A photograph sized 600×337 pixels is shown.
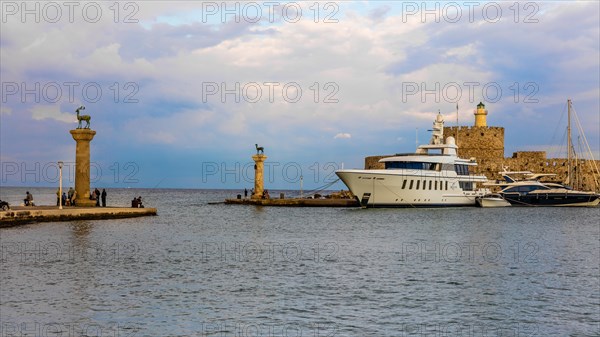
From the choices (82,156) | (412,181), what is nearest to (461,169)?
(412,181)

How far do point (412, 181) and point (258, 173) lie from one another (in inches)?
656

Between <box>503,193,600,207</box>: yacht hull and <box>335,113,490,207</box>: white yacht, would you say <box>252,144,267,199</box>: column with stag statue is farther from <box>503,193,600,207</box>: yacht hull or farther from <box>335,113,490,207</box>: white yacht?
<box>503,193,600,207</box>: yacht hull

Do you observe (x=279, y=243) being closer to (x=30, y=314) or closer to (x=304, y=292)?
(x=304, y=292)

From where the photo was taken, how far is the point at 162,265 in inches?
963

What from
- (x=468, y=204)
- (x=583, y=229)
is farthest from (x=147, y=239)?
(x=468, y=204)

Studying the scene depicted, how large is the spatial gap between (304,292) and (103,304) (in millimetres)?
5671

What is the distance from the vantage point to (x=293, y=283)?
20844 mm

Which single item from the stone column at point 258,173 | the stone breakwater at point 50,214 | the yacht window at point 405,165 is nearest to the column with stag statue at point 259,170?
the stone column at point 258,173

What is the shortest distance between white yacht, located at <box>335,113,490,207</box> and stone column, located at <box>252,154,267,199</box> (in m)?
10.2

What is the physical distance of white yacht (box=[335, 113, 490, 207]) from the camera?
59438 mm

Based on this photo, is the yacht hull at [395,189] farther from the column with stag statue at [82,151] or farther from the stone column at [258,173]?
the column with stag statue at [82,151]

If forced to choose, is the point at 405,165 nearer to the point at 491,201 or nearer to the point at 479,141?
the point at 491,201

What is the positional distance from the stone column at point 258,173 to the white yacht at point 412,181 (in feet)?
33.4

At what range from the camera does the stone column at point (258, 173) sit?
2621 inches
